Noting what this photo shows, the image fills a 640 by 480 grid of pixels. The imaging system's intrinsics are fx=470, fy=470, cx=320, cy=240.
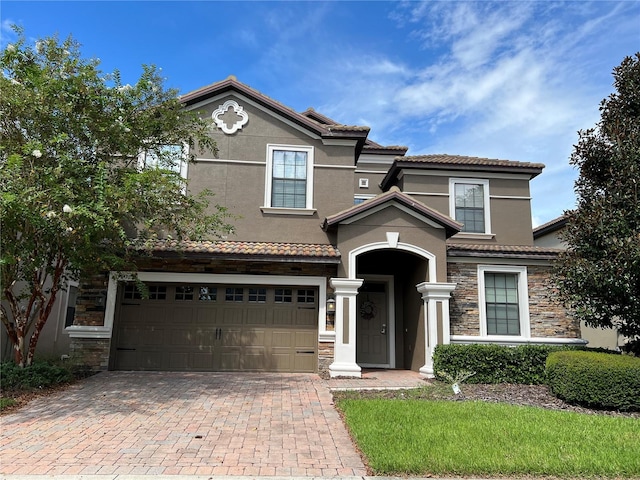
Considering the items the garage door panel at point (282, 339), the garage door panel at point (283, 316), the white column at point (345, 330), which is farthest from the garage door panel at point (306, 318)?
the white column at point (345, 330)

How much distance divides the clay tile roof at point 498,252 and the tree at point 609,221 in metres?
2.16

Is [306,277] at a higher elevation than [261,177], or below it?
below

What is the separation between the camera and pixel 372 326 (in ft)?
45.3

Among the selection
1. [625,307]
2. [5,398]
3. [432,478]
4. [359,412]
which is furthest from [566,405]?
[5,398]

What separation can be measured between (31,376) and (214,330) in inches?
160

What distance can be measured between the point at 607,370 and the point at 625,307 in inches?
76.7

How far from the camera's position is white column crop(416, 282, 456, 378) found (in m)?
11.5

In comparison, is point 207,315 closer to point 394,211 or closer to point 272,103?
point 394,211

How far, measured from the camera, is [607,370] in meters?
8.55

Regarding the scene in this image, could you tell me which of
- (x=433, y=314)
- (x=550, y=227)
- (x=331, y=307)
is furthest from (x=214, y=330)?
(x=550, y=227)

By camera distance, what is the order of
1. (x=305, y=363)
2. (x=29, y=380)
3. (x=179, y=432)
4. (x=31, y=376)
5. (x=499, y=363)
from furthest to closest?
(x=305, y=363) < (x=499, y=363) < (x=31, y=376) < (x=29, y=380) < (x=179, y=432)

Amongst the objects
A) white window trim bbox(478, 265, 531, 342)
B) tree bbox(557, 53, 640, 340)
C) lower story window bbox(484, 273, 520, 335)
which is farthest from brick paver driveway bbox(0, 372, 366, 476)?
tree bbox(557, 53, 640, 340)

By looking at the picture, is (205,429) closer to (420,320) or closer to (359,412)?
(359,412)

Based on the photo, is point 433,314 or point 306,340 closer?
point 433,314
